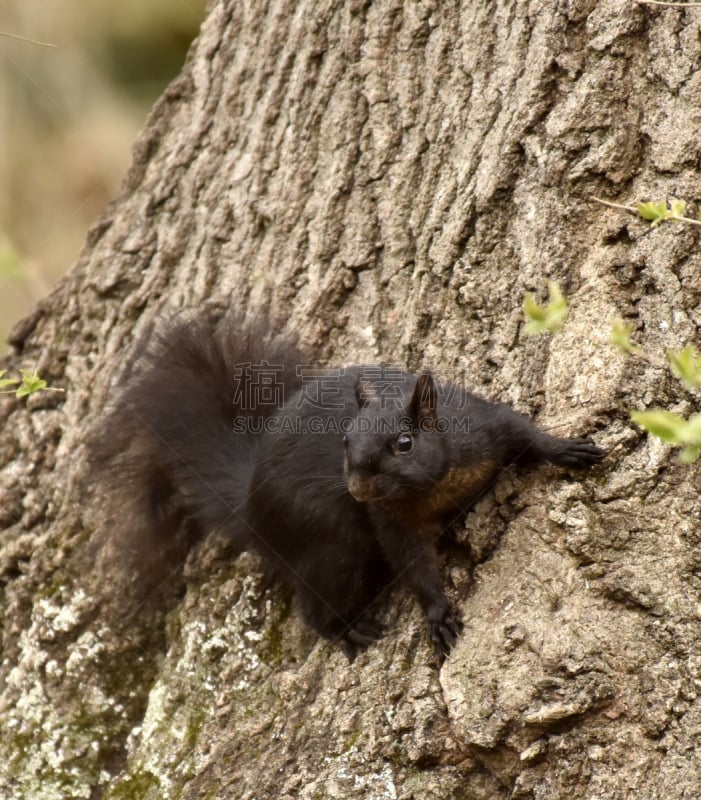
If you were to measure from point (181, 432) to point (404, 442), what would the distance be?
71 centimetres

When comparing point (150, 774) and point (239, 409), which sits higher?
point (239, 409)

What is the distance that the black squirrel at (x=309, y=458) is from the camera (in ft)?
8.01

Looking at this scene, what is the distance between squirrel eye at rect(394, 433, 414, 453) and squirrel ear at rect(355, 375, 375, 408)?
121mm

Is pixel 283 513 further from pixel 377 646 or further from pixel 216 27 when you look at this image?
pixel 216 27

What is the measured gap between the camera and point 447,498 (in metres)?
2.52

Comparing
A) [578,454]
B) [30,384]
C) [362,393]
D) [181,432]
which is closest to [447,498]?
[362,393]

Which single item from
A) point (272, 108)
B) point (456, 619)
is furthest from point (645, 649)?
point (272, 108)

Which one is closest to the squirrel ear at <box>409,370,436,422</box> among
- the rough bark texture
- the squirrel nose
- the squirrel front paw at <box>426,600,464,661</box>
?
the rough bark texture

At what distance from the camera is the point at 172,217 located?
10.2ft

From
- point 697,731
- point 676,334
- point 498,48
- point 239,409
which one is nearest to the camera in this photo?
point 697,731

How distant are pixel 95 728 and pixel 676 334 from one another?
180cm

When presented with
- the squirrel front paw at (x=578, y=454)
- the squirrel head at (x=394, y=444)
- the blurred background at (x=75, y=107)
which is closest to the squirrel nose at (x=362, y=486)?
the squirrel head at (x=394, y=444)

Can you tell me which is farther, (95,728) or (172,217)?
(172,217)

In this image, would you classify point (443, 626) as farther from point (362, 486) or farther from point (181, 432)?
point (181, 432)
